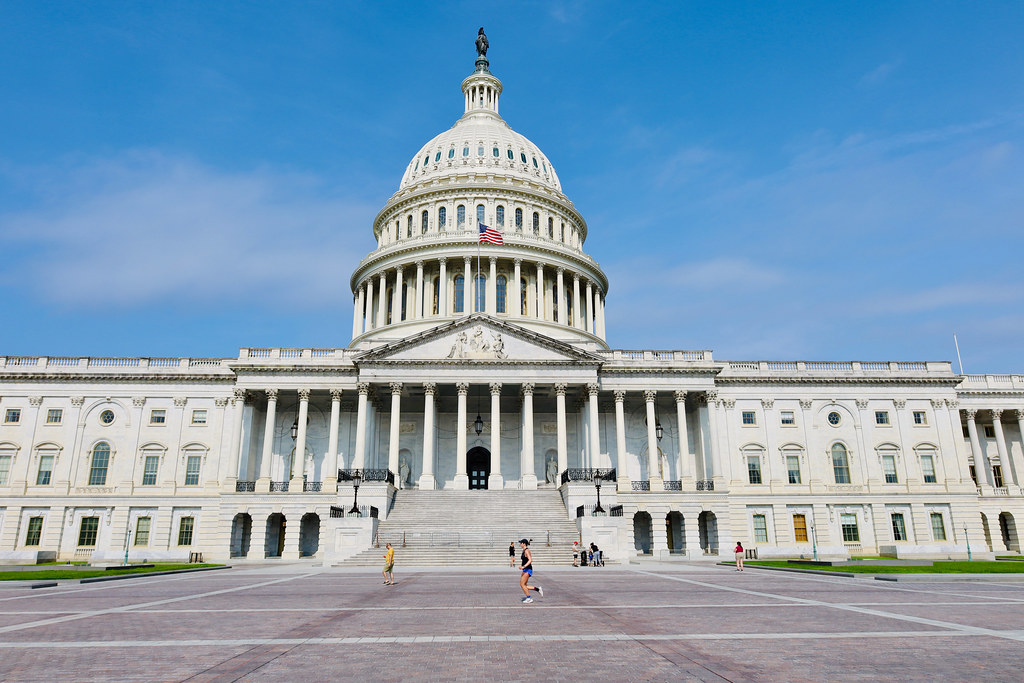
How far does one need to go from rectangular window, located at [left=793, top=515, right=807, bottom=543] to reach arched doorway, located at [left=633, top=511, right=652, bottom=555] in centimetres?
1198

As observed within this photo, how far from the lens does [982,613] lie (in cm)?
1543

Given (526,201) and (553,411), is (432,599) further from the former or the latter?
(526,201)

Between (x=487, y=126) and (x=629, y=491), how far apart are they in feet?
169

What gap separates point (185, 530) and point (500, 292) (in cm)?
3584

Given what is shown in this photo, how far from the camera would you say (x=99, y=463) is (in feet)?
183

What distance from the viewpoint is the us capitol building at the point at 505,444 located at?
52.8 meters

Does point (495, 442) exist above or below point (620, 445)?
above

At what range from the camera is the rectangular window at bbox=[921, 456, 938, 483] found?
57469 mm

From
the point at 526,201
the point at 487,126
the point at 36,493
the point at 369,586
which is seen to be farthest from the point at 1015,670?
the point at 487,126

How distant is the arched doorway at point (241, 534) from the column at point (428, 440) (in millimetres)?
13274

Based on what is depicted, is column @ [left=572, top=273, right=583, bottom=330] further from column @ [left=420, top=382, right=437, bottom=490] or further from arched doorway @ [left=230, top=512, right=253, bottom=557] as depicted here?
arched doorway @ [left=230, top=512, right=253, bottom=557]

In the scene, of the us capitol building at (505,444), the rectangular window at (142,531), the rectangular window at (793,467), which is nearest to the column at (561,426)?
the us capitol building at (505,444)

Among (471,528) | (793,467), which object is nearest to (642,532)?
(793,467)

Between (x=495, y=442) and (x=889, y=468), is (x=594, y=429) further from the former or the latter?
(x=889, y=468)
